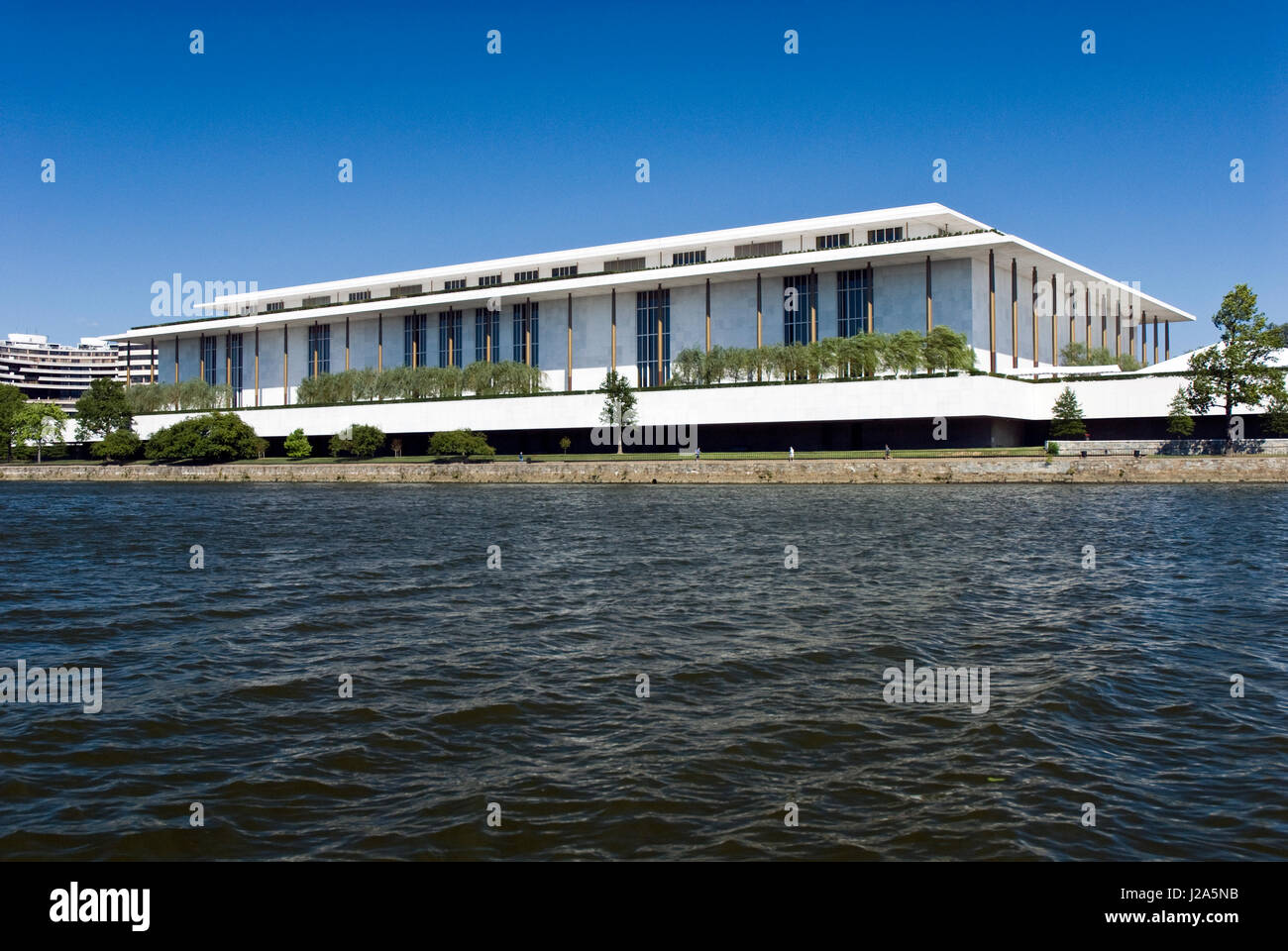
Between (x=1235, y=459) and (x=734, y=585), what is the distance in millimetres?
43905

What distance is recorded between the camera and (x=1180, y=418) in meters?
59.7

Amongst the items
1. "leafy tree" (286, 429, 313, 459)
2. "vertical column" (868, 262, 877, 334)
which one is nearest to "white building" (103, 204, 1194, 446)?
"vertical column" (868, 262, 877, 334)

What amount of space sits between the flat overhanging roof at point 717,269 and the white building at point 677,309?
161mm

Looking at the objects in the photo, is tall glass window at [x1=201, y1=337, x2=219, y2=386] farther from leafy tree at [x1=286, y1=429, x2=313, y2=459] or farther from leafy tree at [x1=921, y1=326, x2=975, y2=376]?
leafy tree at [x1=921, y1=326, x2=975, y2=376]

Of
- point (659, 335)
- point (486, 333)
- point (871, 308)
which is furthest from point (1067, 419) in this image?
point (486, 333)

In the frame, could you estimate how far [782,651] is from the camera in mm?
12391

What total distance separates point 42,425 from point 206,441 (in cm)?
2641

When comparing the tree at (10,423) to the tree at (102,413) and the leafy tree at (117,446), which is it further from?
the leafy tree at (117,446)

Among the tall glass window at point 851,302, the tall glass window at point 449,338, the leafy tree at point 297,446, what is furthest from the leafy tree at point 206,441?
the tall glass window at point 851,302

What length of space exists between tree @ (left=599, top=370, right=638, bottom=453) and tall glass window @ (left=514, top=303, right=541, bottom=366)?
15.2 m

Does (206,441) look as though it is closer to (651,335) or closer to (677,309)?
(651,335)
